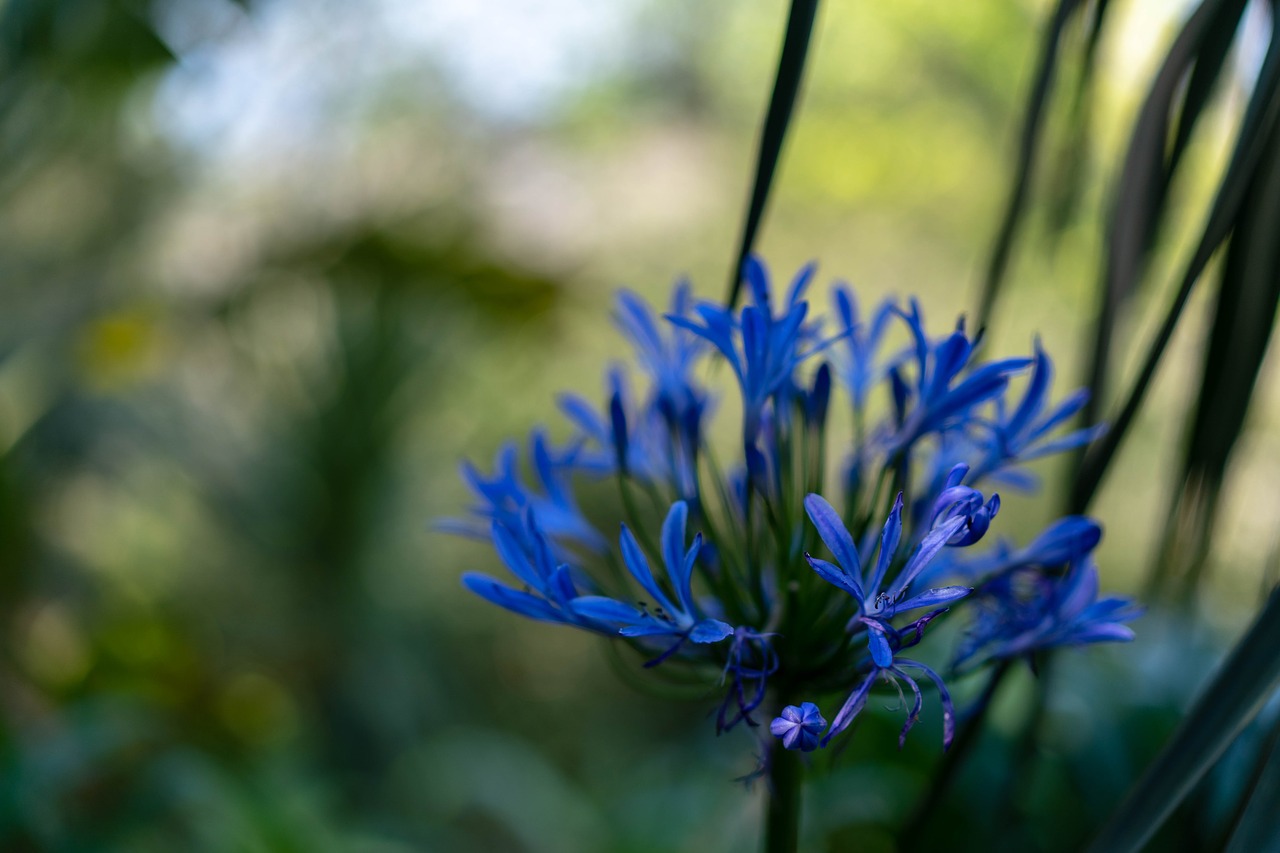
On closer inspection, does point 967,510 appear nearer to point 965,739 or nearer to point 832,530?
point 832,530

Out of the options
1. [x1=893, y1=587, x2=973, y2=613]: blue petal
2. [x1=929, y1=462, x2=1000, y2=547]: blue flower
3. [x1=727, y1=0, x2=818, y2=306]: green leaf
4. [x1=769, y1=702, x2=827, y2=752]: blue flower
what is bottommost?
[x1=769, y1=702, x2=827, y2=752]: blue flower

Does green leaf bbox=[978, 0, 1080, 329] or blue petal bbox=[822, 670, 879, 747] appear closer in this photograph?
blue petal bbox=[822, 670, 879, 747]

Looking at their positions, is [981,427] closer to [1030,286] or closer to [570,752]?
[570,752]

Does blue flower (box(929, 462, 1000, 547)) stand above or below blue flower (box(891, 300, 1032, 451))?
below

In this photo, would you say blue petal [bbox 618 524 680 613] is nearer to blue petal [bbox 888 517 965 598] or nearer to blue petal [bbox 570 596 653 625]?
blue petal [bbox 570 596 653 625]

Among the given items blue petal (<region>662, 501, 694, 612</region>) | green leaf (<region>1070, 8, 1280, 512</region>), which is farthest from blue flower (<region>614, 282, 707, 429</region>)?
green leaf (<region>1070, 8, 1280, 512</region>)

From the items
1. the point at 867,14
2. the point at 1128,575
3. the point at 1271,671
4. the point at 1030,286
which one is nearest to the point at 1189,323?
the point at 1128,575
